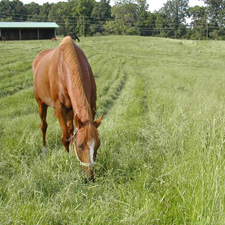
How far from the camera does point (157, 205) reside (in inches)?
96.9

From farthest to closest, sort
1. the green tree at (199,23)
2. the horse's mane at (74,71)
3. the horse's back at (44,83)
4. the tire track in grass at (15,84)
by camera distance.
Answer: the green tree at (199,23) < the tire track in grass at (15,84) < the horse's back at (44,83) < the horse's mane at (74,71)

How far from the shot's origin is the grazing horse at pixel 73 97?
2.87 meters

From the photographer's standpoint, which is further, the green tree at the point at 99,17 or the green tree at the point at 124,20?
the green tree at the point at 99,17

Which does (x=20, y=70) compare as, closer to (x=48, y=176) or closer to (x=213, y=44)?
(x=48, y=176)

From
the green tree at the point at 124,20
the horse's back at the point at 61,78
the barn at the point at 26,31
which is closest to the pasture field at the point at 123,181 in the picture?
the horse's back at the point at 61,78

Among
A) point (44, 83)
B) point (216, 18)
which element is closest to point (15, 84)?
point (44, 83)

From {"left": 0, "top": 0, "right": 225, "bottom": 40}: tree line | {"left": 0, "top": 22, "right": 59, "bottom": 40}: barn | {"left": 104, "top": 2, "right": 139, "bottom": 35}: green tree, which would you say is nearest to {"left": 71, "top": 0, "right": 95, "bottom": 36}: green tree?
{"left": 0, "top": 0, "right": 225, "bottom": 40}: tree line

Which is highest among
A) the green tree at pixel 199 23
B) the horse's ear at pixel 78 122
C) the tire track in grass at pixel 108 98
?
the green tree at pixel 199 23

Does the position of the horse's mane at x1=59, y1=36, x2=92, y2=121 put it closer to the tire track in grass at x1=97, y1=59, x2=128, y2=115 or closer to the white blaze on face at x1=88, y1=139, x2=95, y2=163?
the white blaze on face at x1=88, y1=139, x2=95, y2=163

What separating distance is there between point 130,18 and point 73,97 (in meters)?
83.2

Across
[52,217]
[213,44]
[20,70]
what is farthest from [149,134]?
[213,44]

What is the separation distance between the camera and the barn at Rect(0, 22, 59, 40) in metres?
42.2

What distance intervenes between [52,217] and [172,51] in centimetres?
3541

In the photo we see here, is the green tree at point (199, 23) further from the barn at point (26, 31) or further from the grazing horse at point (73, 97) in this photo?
the grazing horse at point (73, 97)
